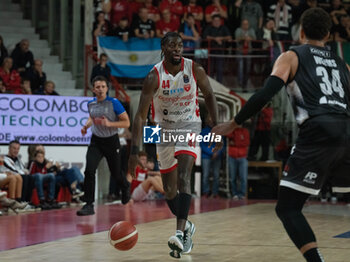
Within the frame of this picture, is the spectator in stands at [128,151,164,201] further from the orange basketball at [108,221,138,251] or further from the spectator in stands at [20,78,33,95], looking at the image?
the orange basketball at [108,221,138,251]

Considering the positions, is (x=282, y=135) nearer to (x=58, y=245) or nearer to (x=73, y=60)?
(x=73, y=60)

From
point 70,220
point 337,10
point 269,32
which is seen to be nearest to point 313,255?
point 70,220

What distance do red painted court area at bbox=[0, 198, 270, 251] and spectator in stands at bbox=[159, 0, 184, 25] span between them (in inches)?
240

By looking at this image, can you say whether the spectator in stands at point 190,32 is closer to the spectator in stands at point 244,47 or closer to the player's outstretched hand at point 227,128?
the spectator in stands at point 244,47

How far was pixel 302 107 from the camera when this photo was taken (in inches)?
191

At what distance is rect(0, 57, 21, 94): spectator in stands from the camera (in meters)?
15.4

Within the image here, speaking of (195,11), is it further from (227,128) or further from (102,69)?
(227,128)

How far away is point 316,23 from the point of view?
192 inches

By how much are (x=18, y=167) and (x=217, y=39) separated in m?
7.46

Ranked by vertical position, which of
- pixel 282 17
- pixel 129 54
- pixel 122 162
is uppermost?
pixel 282 17

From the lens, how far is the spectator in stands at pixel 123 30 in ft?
55.8

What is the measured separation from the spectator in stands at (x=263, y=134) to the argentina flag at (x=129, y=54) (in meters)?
3.23

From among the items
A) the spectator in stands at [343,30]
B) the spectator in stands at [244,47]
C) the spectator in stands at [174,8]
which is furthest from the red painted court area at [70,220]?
the spectator in stands at [343,30]

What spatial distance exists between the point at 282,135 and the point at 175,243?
1131 centimetres
